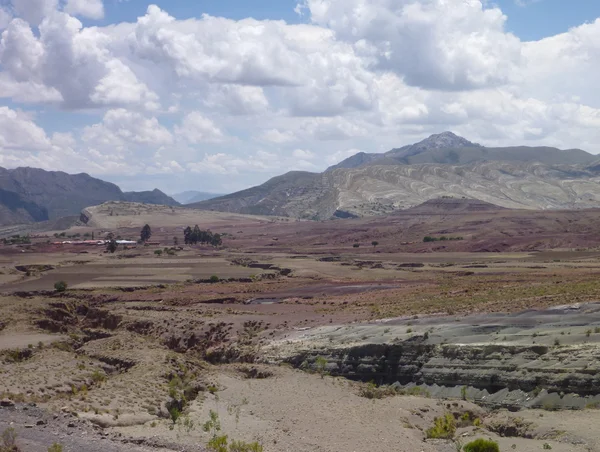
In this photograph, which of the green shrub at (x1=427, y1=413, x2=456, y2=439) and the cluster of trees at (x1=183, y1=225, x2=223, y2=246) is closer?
the green shrub at (x1=427, y1=413, x2=456, y2=439)

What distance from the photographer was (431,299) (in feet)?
162

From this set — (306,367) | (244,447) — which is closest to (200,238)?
(306,367)

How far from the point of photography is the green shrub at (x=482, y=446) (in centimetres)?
2139

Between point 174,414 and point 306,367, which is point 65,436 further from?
point 306,367

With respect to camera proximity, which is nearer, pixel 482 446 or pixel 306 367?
pixel 482 446

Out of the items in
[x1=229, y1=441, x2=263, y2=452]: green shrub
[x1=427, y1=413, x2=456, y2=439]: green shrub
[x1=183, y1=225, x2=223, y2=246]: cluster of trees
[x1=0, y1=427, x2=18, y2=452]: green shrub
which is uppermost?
[x1=183, y1=225, x2=223, y2=246]: cluster of trees

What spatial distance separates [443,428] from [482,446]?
367cm

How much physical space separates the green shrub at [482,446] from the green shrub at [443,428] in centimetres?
246

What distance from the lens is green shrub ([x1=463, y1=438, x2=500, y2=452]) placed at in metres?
21.4

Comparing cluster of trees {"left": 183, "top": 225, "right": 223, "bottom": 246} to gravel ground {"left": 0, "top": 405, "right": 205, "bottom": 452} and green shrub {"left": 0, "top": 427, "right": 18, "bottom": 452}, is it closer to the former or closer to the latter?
gravel ground {"left": 0, "top": 405, "right": 205, "bottom": 452}

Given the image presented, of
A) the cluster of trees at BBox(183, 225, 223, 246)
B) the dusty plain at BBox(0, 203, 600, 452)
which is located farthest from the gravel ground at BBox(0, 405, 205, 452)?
the cluster of trees at BBox(183, 225, 223, 246)

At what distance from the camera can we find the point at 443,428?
82.6 ft

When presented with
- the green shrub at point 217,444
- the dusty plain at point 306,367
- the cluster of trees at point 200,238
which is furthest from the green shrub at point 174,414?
the cluster of trees at point 200,238

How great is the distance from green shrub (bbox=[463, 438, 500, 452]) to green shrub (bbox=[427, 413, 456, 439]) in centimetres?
246
